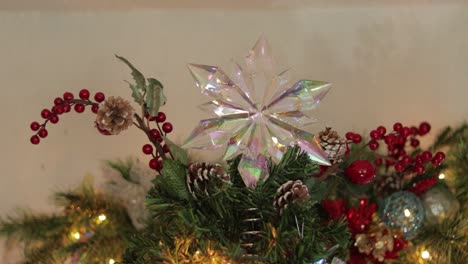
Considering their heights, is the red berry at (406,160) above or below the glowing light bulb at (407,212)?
above

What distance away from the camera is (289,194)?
1.95 feet

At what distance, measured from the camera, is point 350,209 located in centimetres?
→ 77

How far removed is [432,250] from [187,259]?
1.32ft

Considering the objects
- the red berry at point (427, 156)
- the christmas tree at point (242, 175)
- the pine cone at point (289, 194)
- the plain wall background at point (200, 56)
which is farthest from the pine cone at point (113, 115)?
the red berry at point (427, 156)

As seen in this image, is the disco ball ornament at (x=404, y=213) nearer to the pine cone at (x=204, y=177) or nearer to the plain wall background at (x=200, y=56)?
the plain wall background at (x=200, y=56)

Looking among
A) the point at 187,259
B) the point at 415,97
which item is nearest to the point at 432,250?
the point at 415,97

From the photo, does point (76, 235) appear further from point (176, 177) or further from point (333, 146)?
point (333, 146)

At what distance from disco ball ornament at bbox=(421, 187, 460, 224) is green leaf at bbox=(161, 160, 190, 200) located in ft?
1.34

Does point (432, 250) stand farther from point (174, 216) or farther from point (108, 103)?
point (108, 103)

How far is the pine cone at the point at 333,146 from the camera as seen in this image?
2.25ft

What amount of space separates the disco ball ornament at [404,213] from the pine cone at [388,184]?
34mm

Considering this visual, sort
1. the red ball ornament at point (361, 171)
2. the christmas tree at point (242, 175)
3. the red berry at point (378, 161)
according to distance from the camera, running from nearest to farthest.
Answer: the christmas tree at point (242, 175) → the red ball ornament at point (361, 171) → the red berry at point (378, 161)

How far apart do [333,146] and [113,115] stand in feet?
0.94

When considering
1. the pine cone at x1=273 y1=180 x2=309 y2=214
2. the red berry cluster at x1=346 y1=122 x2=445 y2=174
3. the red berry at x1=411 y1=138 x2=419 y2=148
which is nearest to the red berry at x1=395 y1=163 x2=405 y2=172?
the red berry cluster at x1=346 y1=122 x2=445 y2=174
